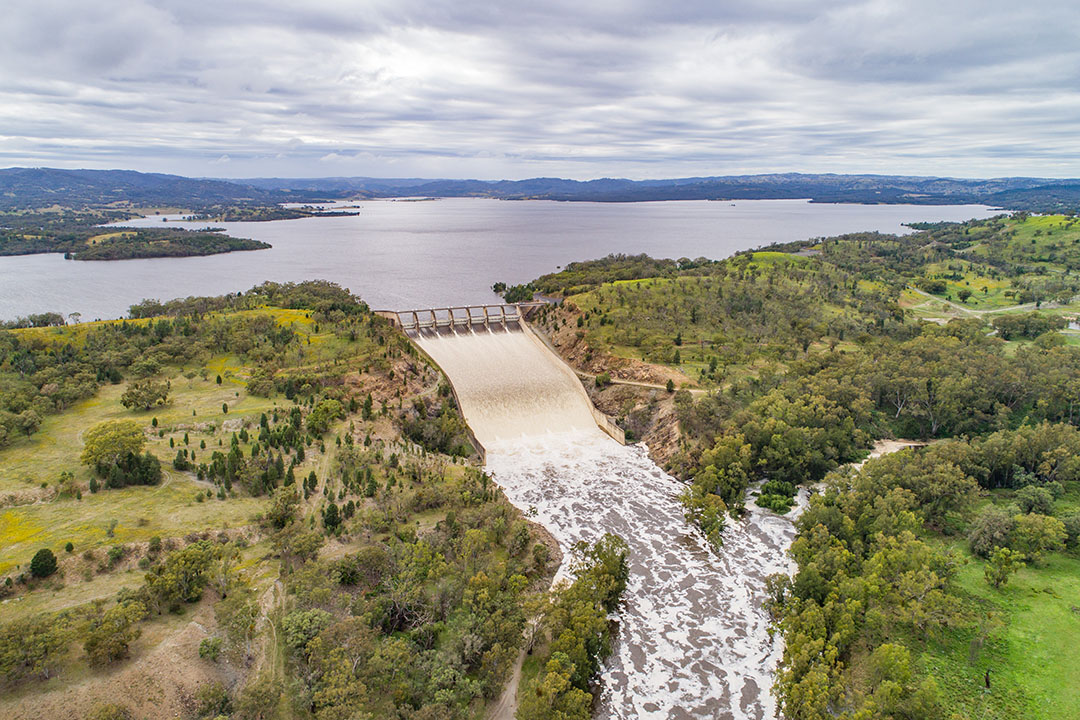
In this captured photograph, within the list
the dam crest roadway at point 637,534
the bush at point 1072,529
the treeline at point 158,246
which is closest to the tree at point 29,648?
the dam crest roadway at point 637,534

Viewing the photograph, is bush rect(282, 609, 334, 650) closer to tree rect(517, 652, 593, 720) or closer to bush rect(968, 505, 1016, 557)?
tree rect(517, 652, 593, 720)

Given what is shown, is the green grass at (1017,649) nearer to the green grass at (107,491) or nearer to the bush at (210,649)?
the bush at (210,649)

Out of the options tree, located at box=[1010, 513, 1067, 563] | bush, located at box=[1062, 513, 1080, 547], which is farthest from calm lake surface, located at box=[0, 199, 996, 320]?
→ bush, located at box=[1062, 513, 1080, 547]

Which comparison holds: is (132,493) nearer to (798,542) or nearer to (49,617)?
(49,617)

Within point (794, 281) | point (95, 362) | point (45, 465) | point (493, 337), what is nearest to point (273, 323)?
point (95, 362)

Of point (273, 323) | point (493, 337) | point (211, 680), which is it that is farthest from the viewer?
point (493, 337)

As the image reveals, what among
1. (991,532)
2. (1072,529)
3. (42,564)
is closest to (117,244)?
(42,564)
